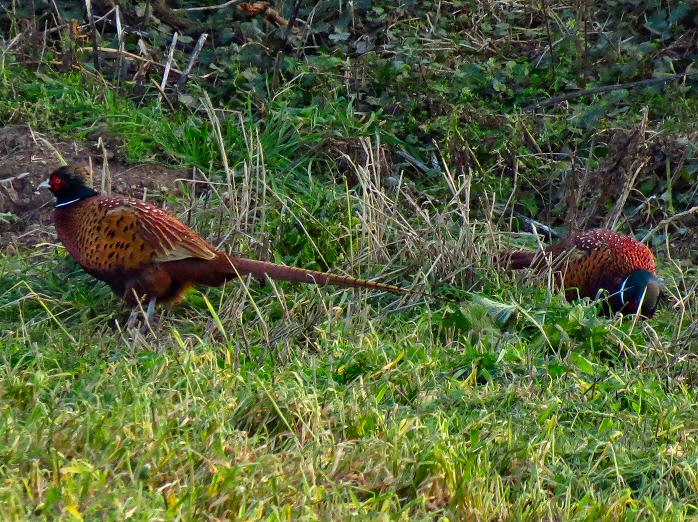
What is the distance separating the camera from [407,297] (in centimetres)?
561

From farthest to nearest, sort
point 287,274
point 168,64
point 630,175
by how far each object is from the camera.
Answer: point 168,64, point 630,175, point 287,274

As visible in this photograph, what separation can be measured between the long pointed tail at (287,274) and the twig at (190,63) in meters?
2.42

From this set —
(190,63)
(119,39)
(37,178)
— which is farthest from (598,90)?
(37,178)

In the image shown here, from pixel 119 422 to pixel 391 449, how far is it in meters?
0.80

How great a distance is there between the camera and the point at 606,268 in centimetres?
598

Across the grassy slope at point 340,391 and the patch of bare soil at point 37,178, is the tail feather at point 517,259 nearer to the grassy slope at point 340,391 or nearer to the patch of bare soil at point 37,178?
the grassy slope at point 340,391

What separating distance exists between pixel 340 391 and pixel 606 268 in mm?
2083

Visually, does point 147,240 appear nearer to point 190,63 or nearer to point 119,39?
point 190,63

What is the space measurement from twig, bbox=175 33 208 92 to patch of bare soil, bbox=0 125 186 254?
0.80 meters

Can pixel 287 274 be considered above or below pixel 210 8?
above

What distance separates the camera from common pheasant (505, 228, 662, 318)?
586 centimetres

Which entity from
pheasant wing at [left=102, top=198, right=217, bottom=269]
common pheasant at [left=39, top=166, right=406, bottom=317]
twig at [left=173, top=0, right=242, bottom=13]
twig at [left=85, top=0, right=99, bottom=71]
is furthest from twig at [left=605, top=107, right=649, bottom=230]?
twig at [left=85, top=0, right=99, bottom=71]

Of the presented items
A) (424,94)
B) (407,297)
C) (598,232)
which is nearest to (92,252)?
(407,297)

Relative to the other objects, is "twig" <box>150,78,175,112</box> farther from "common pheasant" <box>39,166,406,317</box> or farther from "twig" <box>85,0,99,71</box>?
"common pheasant" <box>39,166,406,317</box>
